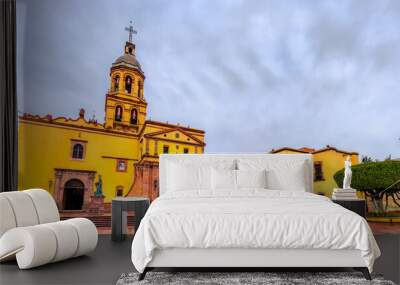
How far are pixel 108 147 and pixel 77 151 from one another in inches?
18.1

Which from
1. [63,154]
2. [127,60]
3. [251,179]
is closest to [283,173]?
[251,179]

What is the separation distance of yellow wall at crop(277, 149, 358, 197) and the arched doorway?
3.12m

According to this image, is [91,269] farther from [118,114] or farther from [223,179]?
[118,114]

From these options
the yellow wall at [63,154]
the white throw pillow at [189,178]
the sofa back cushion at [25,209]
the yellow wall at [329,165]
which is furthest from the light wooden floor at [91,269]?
the yellow wall at [63,154]

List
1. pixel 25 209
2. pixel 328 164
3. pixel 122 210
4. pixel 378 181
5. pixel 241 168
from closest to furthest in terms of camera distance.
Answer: pixel 25 209
pixel 122 210
pixel 241 168
pixel 378 181
pixel 328 164

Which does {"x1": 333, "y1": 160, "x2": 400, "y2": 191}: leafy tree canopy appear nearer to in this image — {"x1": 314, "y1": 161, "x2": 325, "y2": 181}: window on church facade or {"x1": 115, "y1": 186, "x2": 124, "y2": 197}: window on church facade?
{"x1": 314, "y1": 161, "x2": 325, "y2": 181}: window on church facade

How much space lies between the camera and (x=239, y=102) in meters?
5.91

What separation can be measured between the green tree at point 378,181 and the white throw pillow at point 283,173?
1.20 m

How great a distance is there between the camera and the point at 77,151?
5.76m

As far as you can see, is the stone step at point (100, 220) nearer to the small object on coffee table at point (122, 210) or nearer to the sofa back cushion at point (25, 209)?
the small object on coffee table at point (122, 210)

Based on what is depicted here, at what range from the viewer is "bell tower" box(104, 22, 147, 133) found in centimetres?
584

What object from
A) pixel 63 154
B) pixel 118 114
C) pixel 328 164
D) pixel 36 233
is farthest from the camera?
pixel 118 114

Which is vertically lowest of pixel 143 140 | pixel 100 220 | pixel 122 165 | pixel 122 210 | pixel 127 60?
pixel 100 220

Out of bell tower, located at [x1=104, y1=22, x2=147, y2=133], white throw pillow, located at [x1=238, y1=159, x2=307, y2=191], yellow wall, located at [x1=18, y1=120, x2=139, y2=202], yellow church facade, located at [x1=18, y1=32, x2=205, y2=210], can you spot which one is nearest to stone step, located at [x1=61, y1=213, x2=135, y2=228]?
yellow church facade, located at [x1=18, y1=32, x2=205, y2=210]
